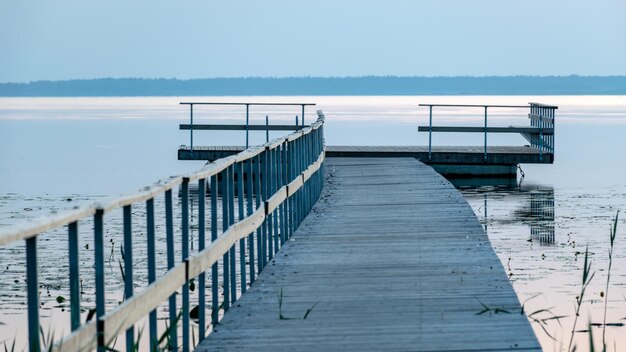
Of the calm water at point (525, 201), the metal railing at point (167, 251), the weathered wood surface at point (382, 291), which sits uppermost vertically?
the metal railing at point (167, 251)

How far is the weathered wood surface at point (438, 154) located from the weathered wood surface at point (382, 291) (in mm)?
11874

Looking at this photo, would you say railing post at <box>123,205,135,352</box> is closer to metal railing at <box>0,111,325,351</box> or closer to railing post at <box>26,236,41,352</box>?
metal railing at <box>0,111,325,351</box>

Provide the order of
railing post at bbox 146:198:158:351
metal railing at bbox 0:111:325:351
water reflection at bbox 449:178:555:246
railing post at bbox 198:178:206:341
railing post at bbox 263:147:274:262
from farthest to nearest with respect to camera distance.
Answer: water reflection at bbox 449:178:555:246
railing post at bbox 263:147:274:262
railing post at bbox 198:178:206:341
railing post at bbox 146:198:158:351
metal railing at bbox 0:111:325:351

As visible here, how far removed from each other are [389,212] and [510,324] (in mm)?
7159

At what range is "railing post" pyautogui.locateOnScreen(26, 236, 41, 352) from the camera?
411 centimetres

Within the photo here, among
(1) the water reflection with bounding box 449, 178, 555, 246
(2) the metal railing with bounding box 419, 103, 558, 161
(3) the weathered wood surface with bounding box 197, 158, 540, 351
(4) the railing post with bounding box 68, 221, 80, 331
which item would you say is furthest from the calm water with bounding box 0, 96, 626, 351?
(4) the railing post with bounding box 68, 221, 80, 331

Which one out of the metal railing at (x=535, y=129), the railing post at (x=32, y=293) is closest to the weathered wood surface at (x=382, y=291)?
the railing post at (x=32, y=293)

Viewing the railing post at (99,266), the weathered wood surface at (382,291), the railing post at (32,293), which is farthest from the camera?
the weathered wood surface at (382,291)

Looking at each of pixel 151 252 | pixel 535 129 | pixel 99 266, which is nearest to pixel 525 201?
pixel 535 129

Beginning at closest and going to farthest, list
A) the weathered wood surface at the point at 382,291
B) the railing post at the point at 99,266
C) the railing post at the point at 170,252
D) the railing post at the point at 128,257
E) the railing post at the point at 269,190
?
the railing post at the point at 99,266, the railing post at the point at 128,257, the railing post at the point at 170,252, the weathered wood surface at the point at 382,291, the railing post at the point at 269,190

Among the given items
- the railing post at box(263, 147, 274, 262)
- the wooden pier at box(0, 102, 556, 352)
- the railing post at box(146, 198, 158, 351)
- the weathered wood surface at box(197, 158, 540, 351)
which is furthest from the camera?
the railing post at box(263, 147, 274, 262)

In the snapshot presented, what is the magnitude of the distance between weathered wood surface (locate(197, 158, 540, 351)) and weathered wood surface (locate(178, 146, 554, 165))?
11.9 m

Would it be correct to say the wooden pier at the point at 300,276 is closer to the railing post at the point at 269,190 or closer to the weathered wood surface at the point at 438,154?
the railing post at the point at 269,190

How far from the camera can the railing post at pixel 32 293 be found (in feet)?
13.5
